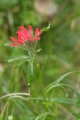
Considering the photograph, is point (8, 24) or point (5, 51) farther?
point (8, 24)

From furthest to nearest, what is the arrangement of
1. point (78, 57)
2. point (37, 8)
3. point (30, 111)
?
point (37, 8) → point (78, 57) → point (30, 111)

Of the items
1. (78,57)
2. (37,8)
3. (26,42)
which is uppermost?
(37,8)

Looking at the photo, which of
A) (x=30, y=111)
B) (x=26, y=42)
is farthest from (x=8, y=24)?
(x=26, y=42)

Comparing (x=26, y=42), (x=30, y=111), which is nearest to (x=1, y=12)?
(x=30, y=111)

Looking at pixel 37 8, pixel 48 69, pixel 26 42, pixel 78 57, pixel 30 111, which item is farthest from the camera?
pixel 37 8

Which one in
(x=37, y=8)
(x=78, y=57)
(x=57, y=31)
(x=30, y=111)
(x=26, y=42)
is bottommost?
(x=30, y=111)

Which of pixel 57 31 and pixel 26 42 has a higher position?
pixel 57 31

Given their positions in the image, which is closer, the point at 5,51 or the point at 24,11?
the point at 5,51

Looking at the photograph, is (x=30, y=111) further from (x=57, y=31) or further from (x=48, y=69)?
(x=57, y=31)

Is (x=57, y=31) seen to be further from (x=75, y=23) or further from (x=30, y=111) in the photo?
(x=30, y=111)
